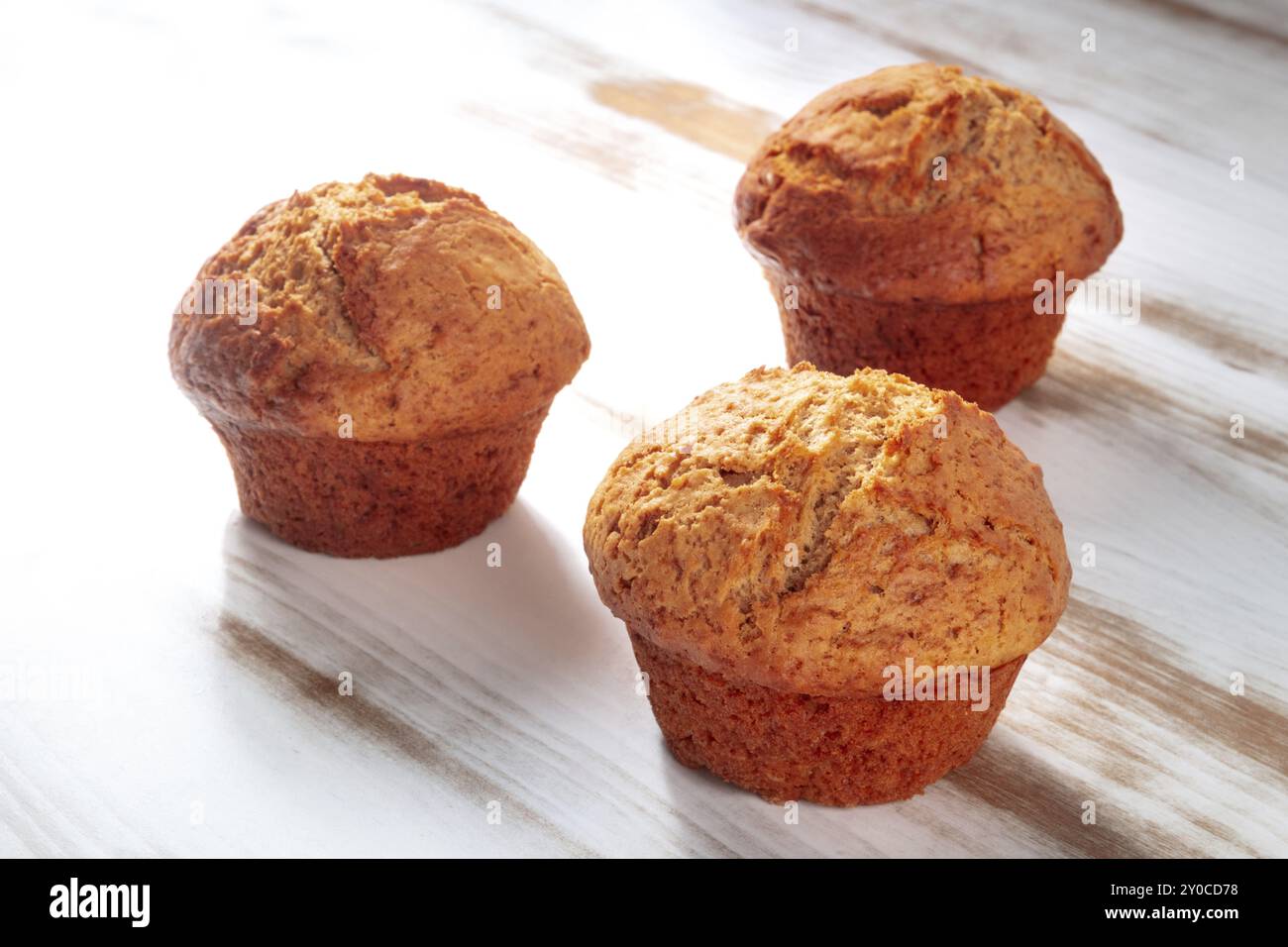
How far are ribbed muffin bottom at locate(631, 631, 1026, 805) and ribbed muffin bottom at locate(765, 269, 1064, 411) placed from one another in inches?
50.1

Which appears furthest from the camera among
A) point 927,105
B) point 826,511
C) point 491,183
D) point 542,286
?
point 491,183

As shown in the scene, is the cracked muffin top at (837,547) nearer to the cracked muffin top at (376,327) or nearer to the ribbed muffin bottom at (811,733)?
the ribbed muffin bottom at (811,733)

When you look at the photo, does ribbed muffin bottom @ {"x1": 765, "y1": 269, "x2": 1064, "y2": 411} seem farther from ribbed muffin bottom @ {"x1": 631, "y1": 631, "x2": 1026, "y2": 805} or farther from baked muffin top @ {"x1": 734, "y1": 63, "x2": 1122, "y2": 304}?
ribbed muffin bottom @ {"x1": 631, "y1": 631, "x2": 1026, "y2": 805}

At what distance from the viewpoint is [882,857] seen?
2.84 meters

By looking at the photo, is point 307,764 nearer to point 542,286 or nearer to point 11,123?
point 542,286

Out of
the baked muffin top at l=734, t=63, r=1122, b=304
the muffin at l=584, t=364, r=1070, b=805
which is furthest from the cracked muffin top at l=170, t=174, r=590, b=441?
the baked muffin top at l=734, t=63, r=1122, b=304

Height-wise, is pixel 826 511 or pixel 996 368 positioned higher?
pixel 826 511

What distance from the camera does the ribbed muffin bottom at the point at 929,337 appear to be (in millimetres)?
3969

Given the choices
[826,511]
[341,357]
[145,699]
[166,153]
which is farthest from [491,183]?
[826,511]

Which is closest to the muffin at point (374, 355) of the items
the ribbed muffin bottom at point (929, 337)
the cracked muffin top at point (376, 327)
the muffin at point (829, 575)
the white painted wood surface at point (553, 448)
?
the cracked muffin top at point (376, 327)

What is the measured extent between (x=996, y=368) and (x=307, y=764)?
2037 millimetres

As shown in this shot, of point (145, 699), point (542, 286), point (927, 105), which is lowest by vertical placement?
point (145, 699)

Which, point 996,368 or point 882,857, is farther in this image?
point 996,368

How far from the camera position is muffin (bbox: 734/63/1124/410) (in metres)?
3.84
